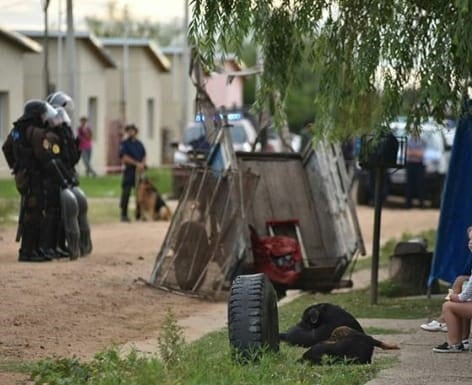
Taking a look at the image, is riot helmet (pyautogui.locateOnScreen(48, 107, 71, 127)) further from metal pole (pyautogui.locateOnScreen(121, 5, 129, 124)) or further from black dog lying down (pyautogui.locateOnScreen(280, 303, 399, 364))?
metal pole (pyautogui.locateOnScreen(121, 5, 129, 124))

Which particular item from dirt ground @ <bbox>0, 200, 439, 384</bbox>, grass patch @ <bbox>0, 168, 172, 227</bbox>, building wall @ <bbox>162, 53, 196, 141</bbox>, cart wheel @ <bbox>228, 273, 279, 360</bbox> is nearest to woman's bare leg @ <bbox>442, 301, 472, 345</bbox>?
cart wheel @ <bbox>228, 273, 279, 360</bbox>

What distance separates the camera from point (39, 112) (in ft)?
60.0

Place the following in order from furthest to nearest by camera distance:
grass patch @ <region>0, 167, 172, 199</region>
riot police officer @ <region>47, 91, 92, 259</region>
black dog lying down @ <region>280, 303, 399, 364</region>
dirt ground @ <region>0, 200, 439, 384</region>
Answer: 1. grass patch @ <region>0, 167, 172, 199</region>
2. riot police officer @ <region>47, 91, 92, 259</region>
3. dirt ground @ <region>0, 200, 439, 384</region>
4. black dog lying down @ <region>280, 303, 399, 364</region>

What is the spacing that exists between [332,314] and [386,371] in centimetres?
108

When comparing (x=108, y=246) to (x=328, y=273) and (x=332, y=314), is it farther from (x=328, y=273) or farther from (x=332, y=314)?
(x=332, y=314)

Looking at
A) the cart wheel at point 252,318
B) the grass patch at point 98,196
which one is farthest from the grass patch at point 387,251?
the cart wheel at point 252,318

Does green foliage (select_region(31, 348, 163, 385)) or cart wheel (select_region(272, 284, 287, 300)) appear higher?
green foliage (select_region(31, 348, 163, 385))

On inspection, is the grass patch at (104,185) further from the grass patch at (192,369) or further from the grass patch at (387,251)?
the grass patch at (192,369)

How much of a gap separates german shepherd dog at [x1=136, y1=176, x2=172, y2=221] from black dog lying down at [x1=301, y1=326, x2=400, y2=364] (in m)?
16.5

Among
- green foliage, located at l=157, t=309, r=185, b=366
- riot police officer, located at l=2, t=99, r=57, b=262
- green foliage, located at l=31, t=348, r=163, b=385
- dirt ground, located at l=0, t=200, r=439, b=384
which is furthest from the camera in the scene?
riot police officer, located at l=2, t=99, r=57, b=262

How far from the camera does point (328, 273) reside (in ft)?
57.9

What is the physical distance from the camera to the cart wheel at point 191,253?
55.9 ft

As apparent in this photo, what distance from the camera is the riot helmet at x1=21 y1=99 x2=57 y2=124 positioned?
18.3m

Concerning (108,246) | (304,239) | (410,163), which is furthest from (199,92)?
→ (410,163)
